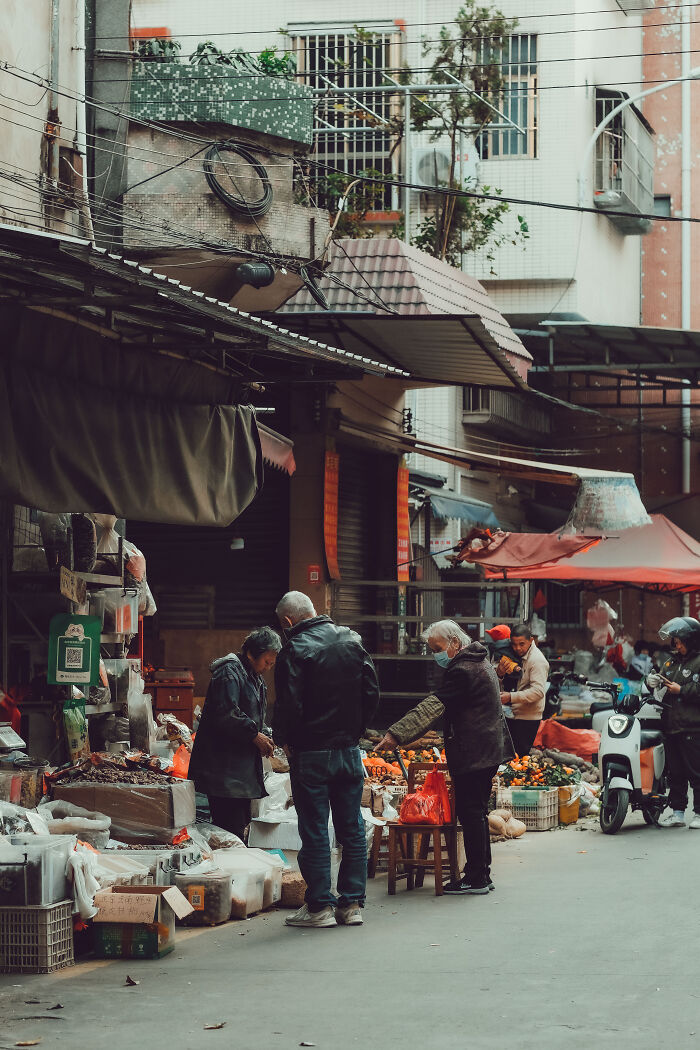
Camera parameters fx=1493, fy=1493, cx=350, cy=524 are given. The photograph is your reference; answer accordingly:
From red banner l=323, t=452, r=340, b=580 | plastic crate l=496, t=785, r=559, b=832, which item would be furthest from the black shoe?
red banner l=323, t=452, r=340, b=580

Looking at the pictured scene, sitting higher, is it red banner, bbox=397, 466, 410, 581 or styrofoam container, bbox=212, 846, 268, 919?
red banner, bbox=397, 466, 410, 581

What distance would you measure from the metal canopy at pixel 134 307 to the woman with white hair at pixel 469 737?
8.09 ft

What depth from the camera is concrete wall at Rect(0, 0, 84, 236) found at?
40.3 feet

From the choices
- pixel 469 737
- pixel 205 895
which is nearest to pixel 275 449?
pixel 469 737

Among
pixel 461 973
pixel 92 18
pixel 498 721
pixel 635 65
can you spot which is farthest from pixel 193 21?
pixel 461 973

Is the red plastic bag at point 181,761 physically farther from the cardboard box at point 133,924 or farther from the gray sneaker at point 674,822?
the gray sneaker at point 674,822

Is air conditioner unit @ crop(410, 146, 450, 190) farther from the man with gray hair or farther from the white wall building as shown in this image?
the man with gray hair

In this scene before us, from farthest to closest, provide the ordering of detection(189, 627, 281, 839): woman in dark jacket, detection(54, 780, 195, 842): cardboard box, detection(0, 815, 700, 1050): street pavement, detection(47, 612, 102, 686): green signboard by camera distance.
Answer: detection(47, 612, 102, 686): green signboard
detection(189, 627, 281, 839): woman in dark jacket
detection(54, 780, 195, 842): cardboard box
detection(0, 815, 700, 1050): street pavement

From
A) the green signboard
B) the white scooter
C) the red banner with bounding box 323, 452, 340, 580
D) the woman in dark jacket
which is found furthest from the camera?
the red banner with bounding box 323, 452, 340, 580

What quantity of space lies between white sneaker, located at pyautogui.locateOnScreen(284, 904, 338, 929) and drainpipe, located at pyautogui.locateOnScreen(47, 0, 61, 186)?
280 inches

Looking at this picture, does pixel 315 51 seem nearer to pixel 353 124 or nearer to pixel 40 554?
pixel 353 124

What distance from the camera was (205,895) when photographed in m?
8.70

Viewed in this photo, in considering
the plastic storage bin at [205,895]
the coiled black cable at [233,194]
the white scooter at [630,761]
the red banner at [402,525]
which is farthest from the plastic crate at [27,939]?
the red banner at [402,525]

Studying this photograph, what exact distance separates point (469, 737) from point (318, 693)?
5.02 feet
